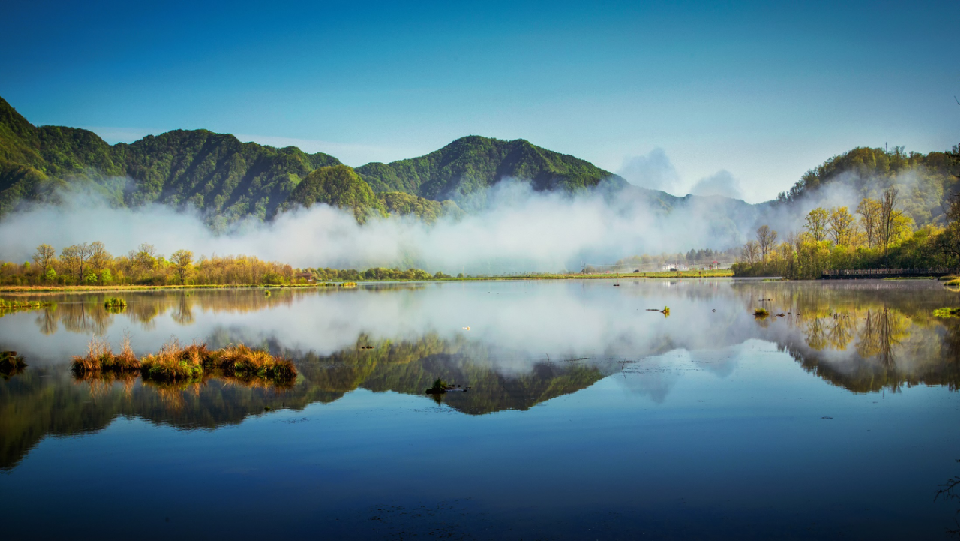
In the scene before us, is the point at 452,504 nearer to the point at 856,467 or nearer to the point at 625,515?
the point at 625,515

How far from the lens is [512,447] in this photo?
41.2ft

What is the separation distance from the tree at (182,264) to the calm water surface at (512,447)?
124 metres

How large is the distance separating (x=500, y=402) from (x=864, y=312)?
35.0 m

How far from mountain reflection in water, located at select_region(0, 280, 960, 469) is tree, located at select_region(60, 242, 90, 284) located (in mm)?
94354

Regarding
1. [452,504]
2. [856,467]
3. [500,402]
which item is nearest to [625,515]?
A: [452,504]

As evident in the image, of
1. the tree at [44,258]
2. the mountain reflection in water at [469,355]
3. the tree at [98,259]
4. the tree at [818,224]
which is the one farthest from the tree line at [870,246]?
the tree at [44,258]

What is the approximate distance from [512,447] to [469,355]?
13.5 meters

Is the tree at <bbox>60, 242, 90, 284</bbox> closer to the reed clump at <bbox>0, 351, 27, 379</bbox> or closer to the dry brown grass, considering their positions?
the reed clump at <bbox>0, 351, 27, 379</bbox>

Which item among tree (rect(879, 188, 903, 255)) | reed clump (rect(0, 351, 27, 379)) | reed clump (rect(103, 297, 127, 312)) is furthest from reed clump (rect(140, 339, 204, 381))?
tree (rect(879, 188, 903, 255))

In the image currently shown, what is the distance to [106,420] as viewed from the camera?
51.4 ft

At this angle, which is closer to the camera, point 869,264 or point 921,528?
point 921,528

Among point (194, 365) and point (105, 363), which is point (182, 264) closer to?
point (105, 363)

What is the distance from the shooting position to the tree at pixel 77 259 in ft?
416

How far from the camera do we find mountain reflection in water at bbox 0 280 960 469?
1714 centimetres
